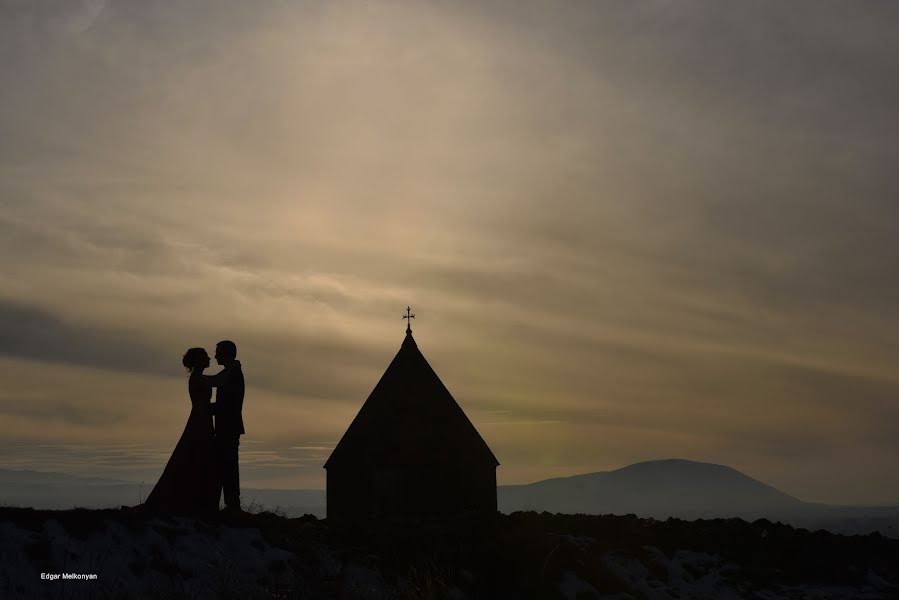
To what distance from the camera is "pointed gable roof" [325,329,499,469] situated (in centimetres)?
2662

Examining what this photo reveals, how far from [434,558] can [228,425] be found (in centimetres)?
400

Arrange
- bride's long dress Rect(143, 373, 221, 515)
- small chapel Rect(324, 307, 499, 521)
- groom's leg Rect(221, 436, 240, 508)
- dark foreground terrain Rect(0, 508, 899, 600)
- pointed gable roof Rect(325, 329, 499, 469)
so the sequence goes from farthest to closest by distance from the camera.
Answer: pointed gable roof Rect(325, 329, 499, 469) → small chapel Rect(324, 307, 499, 521) → groom's leg Rect(221, 436, 240, 508) → bride's long dress Rect(143, 373, 221, 515) → dark foreground terrain Rect(0, 508, 899, 600)

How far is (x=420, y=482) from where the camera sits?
86.0 ft

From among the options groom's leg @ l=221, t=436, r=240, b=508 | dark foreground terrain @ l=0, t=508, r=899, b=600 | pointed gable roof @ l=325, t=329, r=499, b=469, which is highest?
Answer: pointed gable roof @ l=325, t=329, r=499, b=469

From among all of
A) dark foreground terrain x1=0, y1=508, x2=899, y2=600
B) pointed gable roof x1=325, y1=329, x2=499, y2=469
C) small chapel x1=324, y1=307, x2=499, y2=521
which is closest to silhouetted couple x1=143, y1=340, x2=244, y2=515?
dark foreground terrain x1=0, y1=508, x2=899, y2=600

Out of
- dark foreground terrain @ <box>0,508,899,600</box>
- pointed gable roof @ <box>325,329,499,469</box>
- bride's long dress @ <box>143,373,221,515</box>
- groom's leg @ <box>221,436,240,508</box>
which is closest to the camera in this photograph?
dark foreground terrain @ <box>0,508,899,600</box>

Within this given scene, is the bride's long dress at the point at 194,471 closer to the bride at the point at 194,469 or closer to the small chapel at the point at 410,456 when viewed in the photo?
the bride at the point at 194,469

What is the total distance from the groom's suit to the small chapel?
10373 millimetres

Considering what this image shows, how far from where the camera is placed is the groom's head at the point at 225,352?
1545 centimetres

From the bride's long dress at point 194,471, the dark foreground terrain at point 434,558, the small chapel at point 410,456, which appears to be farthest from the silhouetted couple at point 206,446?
the small chapel at point 410,456

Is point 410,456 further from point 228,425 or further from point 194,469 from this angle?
point 194,469

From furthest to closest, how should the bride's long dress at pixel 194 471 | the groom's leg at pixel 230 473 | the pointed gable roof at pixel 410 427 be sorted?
the pointed gable roof at pixel 410 427 → the groom's leg at pixel 230 473 → the bride's long dress at pixel 194 471

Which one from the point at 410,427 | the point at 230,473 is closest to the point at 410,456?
the point at 410,427

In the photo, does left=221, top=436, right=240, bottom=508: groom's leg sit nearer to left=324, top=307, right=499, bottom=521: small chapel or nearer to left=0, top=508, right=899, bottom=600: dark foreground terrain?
left=0, top=508, right=899, bottom=600: dark foreground terrain
